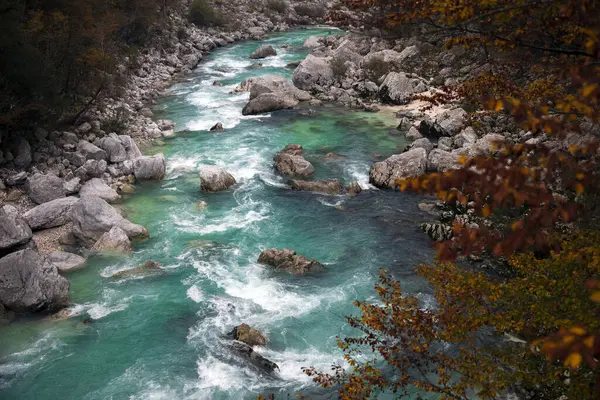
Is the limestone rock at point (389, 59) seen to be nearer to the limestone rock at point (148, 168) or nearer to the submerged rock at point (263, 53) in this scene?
the submerged rock at point (263, 53)

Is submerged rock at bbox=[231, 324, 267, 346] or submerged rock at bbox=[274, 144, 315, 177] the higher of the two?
submerged rock at bbox=[274, 144, 315, 177]

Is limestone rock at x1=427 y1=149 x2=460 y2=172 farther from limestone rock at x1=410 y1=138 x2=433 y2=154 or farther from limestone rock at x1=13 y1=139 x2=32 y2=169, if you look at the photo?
limestone rock at x1=13 y1=139 x2=32 y2=169

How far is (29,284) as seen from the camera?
42.6ft

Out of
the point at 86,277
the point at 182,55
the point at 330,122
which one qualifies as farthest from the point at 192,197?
the point at 182,55

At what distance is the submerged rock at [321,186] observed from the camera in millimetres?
20250

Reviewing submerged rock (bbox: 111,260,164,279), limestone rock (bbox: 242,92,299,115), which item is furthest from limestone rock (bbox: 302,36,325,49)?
submerged rock (bbox: 111,260,164,279)

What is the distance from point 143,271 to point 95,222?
2.95 meters

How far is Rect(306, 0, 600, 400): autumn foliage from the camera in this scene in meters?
3.74

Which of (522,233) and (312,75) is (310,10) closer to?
(312,75)

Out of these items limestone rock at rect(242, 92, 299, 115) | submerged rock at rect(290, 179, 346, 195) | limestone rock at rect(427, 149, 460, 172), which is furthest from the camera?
limestone rock at rect(242, 92, 299, 115)

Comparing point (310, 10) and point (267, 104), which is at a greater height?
point (310, 10)

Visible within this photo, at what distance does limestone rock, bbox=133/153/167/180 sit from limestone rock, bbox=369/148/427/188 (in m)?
9.00

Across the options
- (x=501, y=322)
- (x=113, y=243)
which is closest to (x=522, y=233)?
(x=501, y=322)

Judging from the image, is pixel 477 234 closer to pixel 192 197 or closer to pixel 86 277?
pixel 86 277
